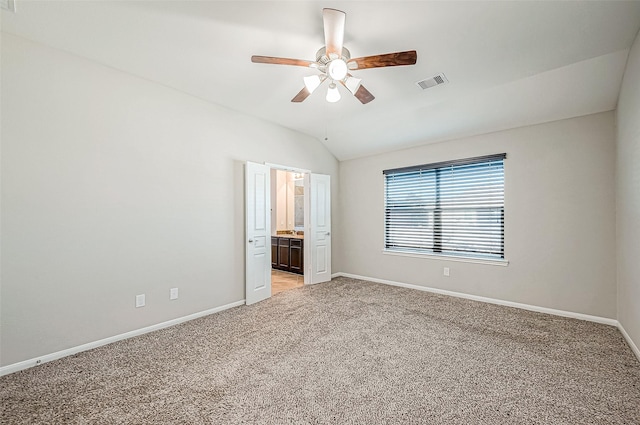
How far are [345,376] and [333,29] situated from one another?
2.66m

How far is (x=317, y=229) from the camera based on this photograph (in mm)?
5242

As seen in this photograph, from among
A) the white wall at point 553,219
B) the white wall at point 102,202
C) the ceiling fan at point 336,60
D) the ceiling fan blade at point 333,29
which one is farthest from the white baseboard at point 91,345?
the white wall at point 553,219

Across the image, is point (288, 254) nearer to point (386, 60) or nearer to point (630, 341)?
point (386, 60)

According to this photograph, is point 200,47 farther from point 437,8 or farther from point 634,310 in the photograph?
point 634,310

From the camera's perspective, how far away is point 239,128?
404cm

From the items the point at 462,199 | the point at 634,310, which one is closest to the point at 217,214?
the point at 462,199

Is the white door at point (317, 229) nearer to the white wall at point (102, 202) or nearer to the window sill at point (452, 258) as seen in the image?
the window sill at point (452, 258)

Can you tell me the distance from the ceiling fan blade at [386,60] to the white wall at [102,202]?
232cm

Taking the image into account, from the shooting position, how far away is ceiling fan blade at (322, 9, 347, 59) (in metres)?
1.84

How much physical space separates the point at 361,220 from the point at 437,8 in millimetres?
3938

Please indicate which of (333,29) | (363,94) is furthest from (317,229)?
(333,29)

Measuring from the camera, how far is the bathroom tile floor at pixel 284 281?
16.2 ft

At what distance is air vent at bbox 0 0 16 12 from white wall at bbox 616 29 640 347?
489 cm

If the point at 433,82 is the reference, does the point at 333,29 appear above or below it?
below
